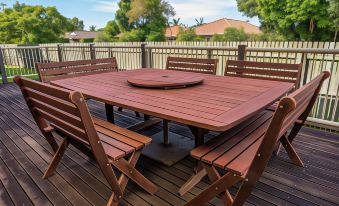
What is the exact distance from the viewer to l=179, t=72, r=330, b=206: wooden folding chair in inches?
42.7

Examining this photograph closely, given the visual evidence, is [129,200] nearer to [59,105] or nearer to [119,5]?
[59,105]

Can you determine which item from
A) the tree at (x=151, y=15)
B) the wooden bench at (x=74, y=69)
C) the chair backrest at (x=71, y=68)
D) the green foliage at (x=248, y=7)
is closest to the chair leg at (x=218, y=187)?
the wooden bench at (x=74, y=69)

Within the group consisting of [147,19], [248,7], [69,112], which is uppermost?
[248,7]

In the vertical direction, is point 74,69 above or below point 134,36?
below

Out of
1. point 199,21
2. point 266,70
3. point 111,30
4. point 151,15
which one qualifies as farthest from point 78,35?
point 266,70

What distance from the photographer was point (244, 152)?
1.53 m

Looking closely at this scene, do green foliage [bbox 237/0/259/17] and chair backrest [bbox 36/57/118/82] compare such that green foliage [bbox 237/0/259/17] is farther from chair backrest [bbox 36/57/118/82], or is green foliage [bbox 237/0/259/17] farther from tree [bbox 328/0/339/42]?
chair backrest [bbox 36/57/118/82]

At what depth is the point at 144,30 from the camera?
33312 mm

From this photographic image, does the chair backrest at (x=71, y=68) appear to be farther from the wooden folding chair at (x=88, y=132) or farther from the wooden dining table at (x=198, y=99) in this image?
the wooden folding chair at (x=88, y=132)

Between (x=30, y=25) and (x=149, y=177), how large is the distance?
93.9ft

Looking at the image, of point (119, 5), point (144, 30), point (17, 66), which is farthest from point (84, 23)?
point (17, 66)

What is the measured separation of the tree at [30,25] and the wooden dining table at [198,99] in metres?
27.4

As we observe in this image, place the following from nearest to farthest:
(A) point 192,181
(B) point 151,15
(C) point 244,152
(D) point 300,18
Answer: (C) point 244,152
(A) point 192,181
(D) point 300,18
(B) point 151,15

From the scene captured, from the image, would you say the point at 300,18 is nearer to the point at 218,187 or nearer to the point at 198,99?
the point at 198,99
